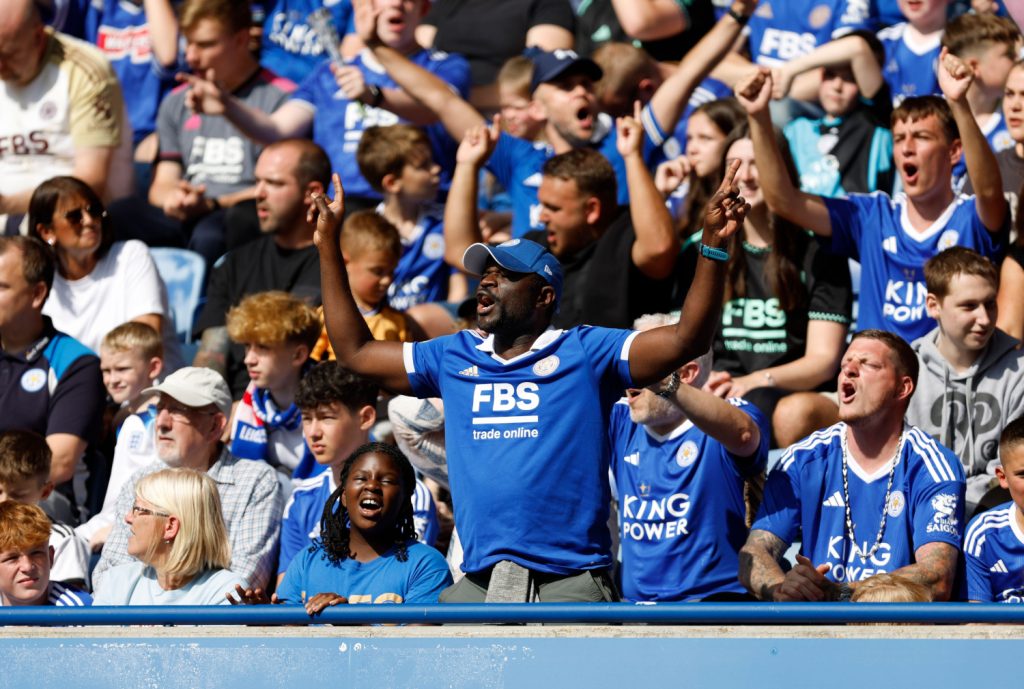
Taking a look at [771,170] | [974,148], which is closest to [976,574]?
[974,148]

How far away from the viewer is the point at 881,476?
5.24 m

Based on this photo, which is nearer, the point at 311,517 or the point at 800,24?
the point at 311,517

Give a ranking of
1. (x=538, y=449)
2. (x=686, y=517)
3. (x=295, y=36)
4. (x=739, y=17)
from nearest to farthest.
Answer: (x=538, y=449) → (x=686, y=517) → (x=739, y=17) → (x=295, y=36)

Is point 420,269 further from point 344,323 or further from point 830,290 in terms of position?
point 344,323

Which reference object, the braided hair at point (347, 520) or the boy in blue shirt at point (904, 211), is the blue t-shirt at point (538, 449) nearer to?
the braided hair at point (347, 520)

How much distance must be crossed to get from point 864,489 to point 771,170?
1.84m

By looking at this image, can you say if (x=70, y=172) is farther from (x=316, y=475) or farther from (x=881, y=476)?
(x=881, y=476)

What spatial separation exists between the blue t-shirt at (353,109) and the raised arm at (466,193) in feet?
4.41

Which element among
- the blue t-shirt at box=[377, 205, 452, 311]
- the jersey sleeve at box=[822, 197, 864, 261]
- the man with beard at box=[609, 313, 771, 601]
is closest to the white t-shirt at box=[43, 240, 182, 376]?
the blue t-shirt at box=[377, 205, 452, 311]

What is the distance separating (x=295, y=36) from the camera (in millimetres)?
10141

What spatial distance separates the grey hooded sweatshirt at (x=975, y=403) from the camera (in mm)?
5801

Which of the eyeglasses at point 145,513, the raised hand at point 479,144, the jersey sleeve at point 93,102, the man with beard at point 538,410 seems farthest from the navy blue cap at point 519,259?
the jersey sleeve at point 93,102

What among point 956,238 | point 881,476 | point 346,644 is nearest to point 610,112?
point 956,238

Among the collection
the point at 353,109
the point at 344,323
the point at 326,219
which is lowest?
the point at 344,323
